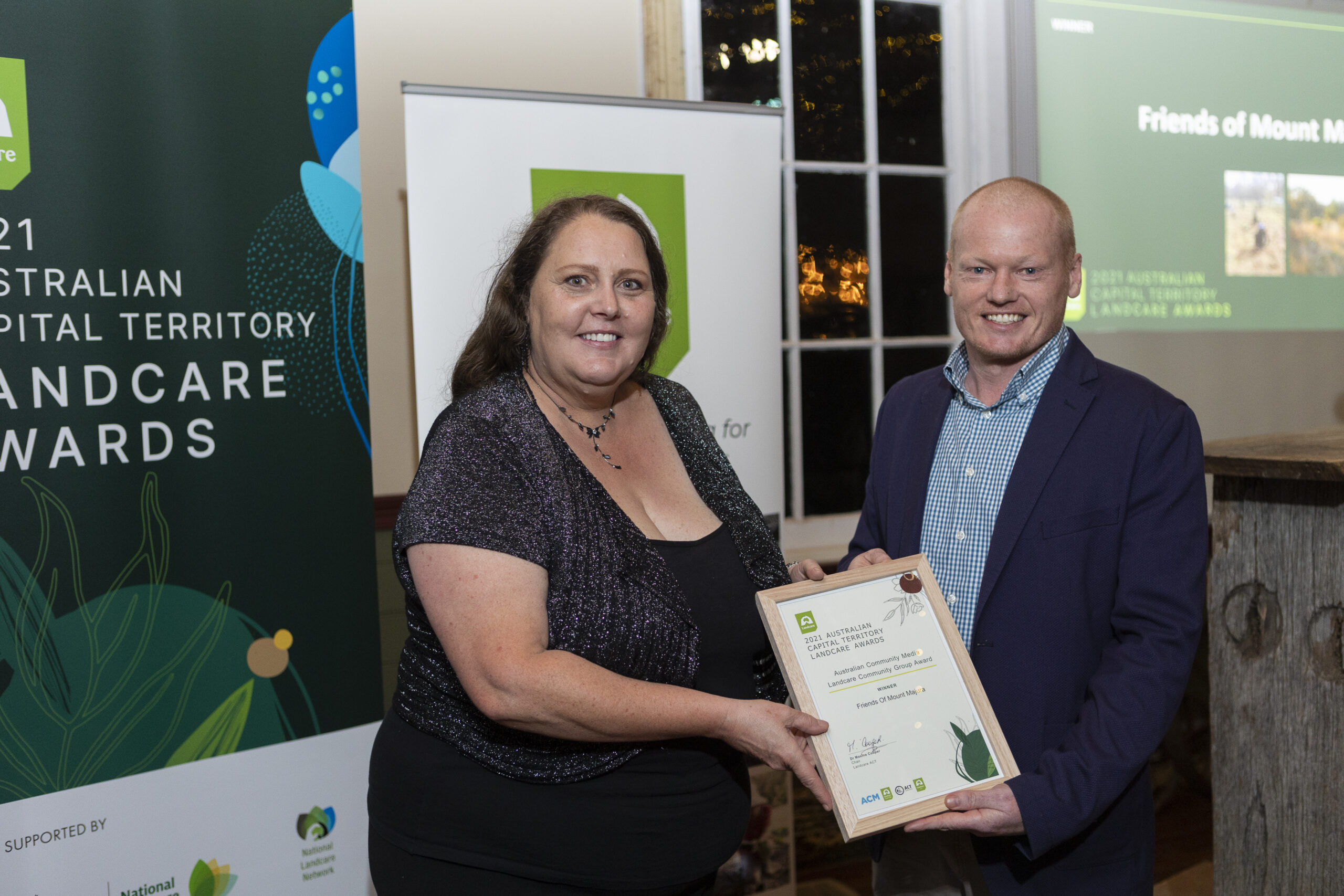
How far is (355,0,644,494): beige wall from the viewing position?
320 centimetres

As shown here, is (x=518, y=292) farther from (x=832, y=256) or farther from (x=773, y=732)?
(x=832, y=256)

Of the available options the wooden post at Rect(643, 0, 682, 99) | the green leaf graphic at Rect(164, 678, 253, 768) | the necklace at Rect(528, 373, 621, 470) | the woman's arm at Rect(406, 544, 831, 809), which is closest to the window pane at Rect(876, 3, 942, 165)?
the wooden post at Rect(643, 0, 682, 99)

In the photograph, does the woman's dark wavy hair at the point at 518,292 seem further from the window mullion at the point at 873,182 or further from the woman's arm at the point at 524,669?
the window mullion at the point at 873,182

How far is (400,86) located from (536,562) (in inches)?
93.0

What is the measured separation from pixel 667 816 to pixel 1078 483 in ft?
2.63

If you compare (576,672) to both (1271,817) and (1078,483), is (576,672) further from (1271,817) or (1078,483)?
(1271,817)

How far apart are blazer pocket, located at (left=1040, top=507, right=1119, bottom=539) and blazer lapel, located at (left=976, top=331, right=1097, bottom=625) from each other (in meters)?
0.03

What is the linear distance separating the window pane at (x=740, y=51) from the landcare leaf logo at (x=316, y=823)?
2.67 meters

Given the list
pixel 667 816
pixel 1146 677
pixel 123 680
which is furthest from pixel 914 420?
pixel 123 680

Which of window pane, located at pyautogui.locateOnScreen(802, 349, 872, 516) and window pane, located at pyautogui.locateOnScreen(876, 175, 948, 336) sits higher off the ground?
window pane, located at pyautogui.locateOnScreen(876, 175, 948, 336)

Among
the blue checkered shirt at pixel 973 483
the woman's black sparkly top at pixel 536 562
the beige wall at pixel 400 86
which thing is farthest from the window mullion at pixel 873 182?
the woman's black sparkly top at pixel 536 562

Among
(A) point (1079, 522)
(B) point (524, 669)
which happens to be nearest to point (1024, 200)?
(A) point (1079, 522)

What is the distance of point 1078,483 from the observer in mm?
1551

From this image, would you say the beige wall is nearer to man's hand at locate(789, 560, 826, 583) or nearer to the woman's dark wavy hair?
the woman's dark wavy hair
